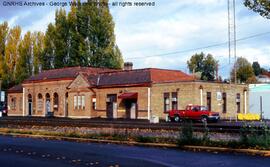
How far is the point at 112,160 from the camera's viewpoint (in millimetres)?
15188

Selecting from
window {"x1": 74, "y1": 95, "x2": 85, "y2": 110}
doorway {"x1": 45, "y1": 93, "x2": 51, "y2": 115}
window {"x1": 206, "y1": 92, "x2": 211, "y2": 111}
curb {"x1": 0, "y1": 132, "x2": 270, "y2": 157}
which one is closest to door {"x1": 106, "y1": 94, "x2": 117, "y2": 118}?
window {"x1": 74, "y1": 95, "x2": 85, "y2": 110}

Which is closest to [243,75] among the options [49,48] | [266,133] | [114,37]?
[114,37]

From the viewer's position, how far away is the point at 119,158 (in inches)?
621

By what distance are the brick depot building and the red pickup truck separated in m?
3.81

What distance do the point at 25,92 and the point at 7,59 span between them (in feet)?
34.9

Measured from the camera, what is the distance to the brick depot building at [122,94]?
2060 inches

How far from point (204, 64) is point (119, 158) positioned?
9710 cm

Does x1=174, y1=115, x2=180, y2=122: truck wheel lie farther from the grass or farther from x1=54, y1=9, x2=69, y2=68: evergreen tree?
x1=54, y1=9, x2=69, y2=68: evergreen tree

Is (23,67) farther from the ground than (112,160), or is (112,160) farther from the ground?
(23,67)

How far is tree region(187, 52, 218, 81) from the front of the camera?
110m

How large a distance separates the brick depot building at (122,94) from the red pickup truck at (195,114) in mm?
3807

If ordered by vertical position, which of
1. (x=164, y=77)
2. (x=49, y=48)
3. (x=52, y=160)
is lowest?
(x=52, y=160)

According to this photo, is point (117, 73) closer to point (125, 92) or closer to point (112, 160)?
point (125, 92)

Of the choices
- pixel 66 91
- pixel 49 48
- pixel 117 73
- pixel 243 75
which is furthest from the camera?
pixel 243 75
